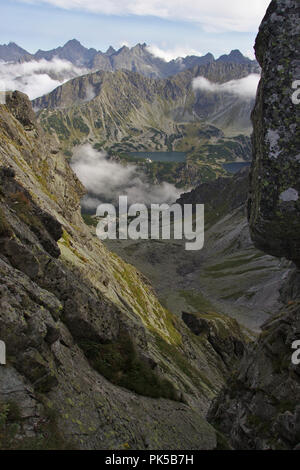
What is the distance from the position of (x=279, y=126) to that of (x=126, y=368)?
19564mm

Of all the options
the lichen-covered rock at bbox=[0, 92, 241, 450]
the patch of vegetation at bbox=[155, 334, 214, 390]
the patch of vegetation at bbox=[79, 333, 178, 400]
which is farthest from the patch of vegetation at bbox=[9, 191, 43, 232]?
the patch of vegetation at bbox=[155, 334, 214, 390]

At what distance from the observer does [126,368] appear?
67.8ft

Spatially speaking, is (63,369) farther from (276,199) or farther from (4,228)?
(276,199)

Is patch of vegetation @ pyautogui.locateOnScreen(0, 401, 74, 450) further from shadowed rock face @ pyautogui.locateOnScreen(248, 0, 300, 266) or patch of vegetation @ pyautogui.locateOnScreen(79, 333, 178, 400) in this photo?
shadowed rock face @ pyautogui.locateOnScreen(248, 0, 300, 266)

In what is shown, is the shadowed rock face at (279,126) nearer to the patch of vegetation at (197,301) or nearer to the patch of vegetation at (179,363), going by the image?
the patch of vegetation at (179,363)

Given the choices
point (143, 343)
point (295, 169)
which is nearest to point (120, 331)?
point (143, 343)

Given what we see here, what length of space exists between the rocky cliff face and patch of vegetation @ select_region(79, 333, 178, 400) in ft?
25.1

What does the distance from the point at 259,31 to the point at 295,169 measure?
11.2 metres

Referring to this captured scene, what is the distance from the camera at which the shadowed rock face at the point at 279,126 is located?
23266 millimetres

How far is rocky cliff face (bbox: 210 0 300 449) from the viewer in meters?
23.2

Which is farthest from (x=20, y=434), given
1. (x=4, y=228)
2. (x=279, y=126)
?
(x=279, y=126)

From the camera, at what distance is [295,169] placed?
23219 millimetres
